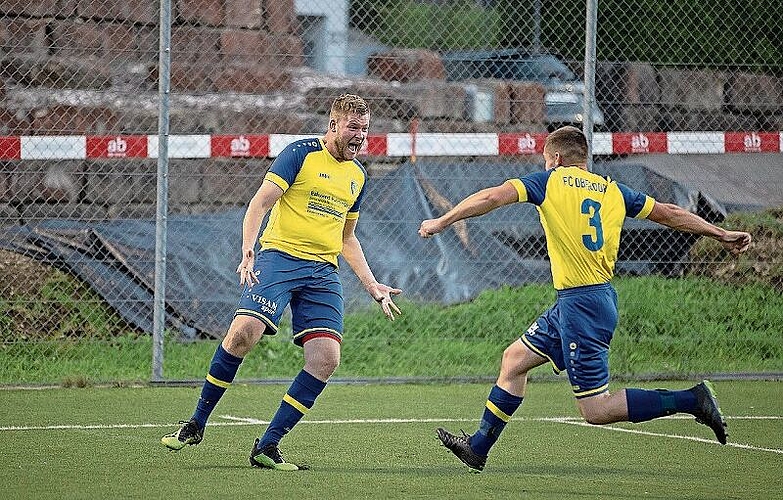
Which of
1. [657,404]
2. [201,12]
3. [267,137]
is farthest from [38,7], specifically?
[657,404]

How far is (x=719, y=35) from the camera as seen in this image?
A: 49.9ft

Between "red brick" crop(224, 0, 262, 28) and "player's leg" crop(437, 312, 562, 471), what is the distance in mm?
7454

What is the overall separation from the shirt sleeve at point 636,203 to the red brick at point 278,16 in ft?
24.5

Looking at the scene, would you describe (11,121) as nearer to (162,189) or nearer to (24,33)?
(24,33)

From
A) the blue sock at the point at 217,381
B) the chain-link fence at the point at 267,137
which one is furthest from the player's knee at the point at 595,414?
the chain-link fence at the point at 267,137

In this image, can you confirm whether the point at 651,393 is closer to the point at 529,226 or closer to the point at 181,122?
the point at 529,226

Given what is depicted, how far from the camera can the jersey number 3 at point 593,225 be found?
703 cm

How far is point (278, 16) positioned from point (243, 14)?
1.18ft

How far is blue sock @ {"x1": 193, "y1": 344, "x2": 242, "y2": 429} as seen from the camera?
743 cm

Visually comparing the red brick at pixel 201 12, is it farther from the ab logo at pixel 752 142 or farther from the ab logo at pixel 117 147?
the ab logo at pixel 752 142

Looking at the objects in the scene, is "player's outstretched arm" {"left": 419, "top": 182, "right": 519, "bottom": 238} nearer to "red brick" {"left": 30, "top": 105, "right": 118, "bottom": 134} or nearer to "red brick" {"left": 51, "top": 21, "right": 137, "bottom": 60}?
"red brick" {"left": 30, "top": 105, "right": 118, "bottom": 134}

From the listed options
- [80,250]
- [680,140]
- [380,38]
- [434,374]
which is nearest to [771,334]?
[680,140]

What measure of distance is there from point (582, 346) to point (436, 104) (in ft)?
23.8

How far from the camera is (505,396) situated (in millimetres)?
7340
